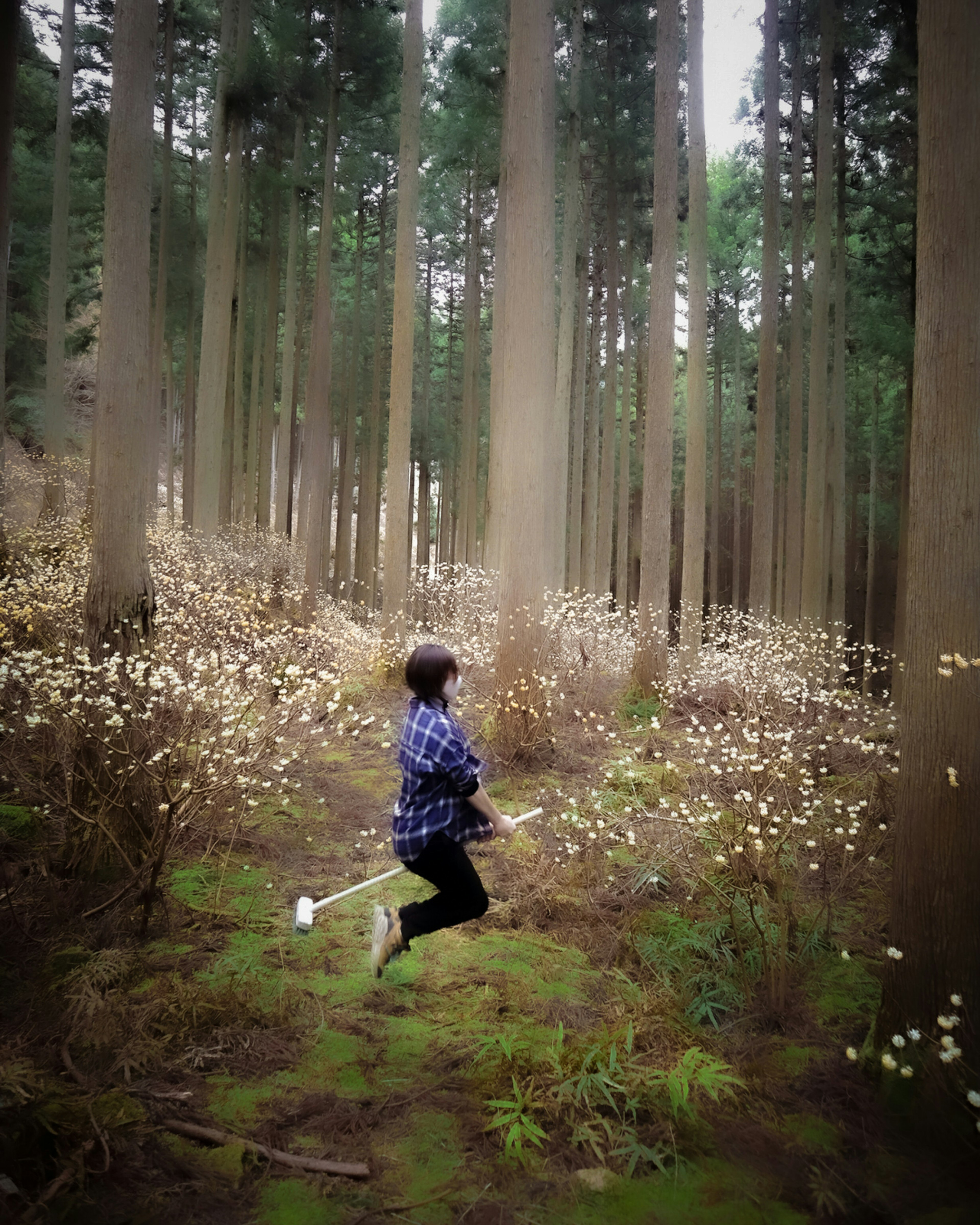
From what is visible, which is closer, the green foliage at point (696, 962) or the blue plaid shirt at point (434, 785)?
the blue plaid shirt at point (434, 785)

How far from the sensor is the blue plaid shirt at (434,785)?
3387 millimetres

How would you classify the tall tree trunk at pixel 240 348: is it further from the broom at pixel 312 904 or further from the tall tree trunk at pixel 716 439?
the tall tree trunk at pixel 716 439

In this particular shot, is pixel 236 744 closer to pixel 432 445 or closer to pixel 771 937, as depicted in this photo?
pixel 771 937

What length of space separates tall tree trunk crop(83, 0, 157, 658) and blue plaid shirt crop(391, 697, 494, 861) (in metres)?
2.64

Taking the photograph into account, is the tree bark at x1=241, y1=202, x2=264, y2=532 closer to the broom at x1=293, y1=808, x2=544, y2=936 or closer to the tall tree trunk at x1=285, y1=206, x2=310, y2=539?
the tall tree trunk at x1=285, y1=206, x2=310, y2=539

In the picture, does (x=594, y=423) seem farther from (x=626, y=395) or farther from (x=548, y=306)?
(x=548, y=306)

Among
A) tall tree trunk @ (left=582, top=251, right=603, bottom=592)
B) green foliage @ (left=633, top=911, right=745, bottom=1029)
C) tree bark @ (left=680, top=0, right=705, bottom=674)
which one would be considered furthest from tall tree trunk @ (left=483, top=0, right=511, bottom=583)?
tall tree trunk @ (left=582, top=251, right=603, bottom=592)

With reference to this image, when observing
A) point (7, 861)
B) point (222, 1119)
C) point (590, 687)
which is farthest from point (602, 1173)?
point (590, 687)

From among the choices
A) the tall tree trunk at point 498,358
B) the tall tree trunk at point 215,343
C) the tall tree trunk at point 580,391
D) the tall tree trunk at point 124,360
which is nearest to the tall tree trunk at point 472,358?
the tall tree trunk at point 580,391

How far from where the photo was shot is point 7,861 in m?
4.55

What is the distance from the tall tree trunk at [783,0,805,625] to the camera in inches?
496

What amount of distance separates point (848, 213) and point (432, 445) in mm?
15288

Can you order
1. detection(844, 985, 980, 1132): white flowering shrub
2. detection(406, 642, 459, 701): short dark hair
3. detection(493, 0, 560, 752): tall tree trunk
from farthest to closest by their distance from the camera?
detection(493, 0, 560, 752): tall tree trunk < detection(406, 642, 459, 701): short dark hair < detection(844, 985, 980, 1132): white flowering shrub

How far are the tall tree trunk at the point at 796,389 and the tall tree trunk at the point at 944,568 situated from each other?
370 inches
